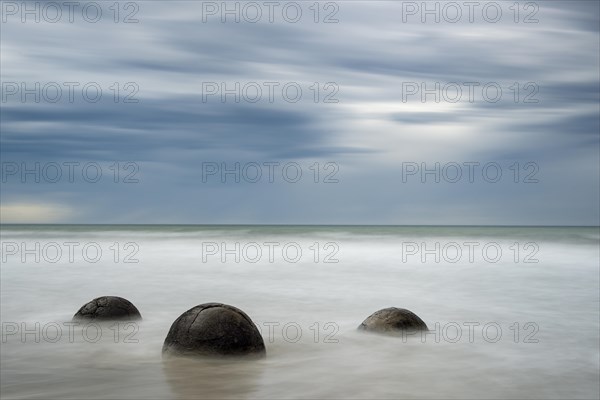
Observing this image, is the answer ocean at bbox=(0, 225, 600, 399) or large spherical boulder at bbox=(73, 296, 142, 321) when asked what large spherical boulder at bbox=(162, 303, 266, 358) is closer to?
ocean at bbox=(0, 225, 600, 399)

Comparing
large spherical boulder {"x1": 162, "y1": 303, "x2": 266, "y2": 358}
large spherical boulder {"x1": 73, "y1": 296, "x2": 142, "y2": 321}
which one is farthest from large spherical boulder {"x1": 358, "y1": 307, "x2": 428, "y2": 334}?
large spherical boulder {"x1": 73, "y1": 296, "x2": 142, "y2": 321}

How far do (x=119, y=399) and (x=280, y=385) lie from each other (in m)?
1.41

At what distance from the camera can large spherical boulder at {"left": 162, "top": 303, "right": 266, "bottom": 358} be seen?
635 centimetres

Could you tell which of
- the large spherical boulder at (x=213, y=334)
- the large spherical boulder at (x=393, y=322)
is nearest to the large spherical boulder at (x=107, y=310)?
the large spherical boulder at (x=213, y=334)

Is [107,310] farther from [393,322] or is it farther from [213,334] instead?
[393,322]

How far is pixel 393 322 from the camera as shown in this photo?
8.15 metres

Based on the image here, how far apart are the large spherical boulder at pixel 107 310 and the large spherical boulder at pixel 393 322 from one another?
333cm

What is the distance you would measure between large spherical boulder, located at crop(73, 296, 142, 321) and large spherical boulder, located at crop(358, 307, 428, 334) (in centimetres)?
333

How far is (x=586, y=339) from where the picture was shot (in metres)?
8.89

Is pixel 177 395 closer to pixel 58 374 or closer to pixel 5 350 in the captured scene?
pixel 58 374

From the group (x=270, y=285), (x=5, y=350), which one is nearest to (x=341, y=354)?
(x=5, y=350)

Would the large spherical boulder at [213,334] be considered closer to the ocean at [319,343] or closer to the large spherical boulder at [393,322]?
the ocean at [319,343]

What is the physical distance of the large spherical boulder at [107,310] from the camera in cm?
888

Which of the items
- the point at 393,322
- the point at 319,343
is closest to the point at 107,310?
the point at 319,343
